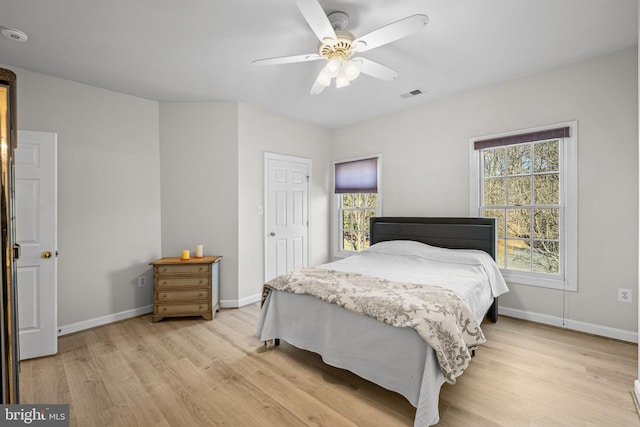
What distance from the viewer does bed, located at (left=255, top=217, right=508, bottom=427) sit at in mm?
1595

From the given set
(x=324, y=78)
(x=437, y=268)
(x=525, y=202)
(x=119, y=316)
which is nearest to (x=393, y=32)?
(x=324, y=78)

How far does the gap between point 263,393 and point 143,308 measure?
89.2 inches

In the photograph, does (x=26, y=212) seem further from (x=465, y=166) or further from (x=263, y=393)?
(x=465, y=166)

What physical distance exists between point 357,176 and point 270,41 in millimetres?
2551

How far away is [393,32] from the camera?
1.68 metres

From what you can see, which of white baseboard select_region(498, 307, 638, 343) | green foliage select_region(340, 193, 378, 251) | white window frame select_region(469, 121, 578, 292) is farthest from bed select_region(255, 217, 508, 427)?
green foliage select_region(340, 193, 378, 251)

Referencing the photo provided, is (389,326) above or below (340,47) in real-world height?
below

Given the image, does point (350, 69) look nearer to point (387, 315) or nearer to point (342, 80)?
point (342, 80)

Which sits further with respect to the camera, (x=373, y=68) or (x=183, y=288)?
(x=183, y=288)

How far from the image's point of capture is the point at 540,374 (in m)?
2.05

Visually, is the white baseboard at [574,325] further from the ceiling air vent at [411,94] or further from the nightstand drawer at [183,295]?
the nightstand drawer at [183,295]

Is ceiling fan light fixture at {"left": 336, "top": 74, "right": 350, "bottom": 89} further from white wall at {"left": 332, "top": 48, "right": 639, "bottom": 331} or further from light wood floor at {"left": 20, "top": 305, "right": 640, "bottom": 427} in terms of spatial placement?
light wood floor at {"left": 20, "top": 305, "right": 640, "bottom": 427}

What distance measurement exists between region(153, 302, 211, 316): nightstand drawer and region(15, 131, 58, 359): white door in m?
0.85

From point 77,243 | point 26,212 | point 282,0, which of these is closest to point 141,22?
point 282,0
